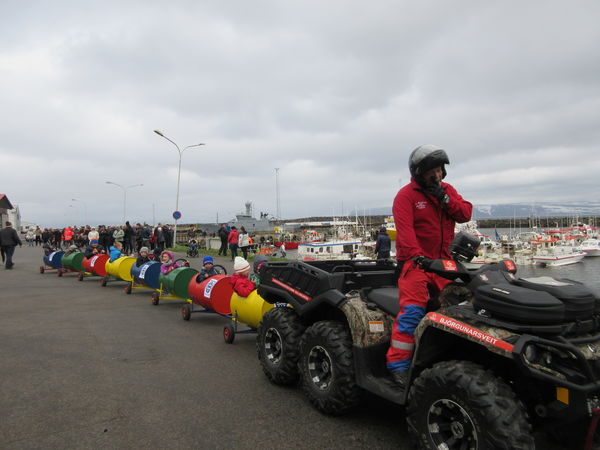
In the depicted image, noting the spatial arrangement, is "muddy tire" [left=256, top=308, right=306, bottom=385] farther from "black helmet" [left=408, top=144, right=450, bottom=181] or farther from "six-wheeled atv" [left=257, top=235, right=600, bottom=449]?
"black helmet" [left=408, top=144, right=450, bottom=181]

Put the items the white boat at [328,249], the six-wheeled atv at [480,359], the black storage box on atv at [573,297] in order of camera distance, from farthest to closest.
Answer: the white boat at [328,249]
the black storage box on atv at [573,297]
the six-wheeled atv at [480,359]

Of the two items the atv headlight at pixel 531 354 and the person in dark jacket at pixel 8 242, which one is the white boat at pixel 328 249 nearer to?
the person in dark jacket at pixel 8 242

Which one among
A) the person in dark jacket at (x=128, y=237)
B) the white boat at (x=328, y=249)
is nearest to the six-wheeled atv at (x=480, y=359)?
the person in dark jacket at (x=128, y=237)

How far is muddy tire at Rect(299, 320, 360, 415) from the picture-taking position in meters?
3.88

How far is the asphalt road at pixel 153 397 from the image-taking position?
373cm

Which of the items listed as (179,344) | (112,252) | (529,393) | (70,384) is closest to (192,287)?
(179,344)

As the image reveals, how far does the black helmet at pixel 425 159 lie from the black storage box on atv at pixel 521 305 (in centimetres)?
120

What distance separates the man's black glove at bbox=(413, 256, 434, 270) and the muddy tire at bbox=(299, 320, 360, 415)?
3.49 feet

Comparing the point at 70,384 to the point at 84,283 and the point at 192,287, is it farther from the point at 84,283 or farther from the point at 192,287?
the point at 84,283

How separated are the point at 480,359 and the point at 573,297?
827 millimetres

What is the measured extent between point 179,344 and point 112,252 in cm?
771

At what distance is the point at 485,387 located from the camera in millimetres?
2697

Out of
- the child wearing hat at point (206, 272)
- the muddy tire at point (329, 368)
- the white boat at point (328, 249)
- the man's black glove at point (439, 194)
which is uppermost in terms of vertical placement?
the man's black glove at point (439, 194)

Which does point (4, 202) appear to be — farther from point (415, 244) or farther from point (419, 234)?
point (415, 244)
